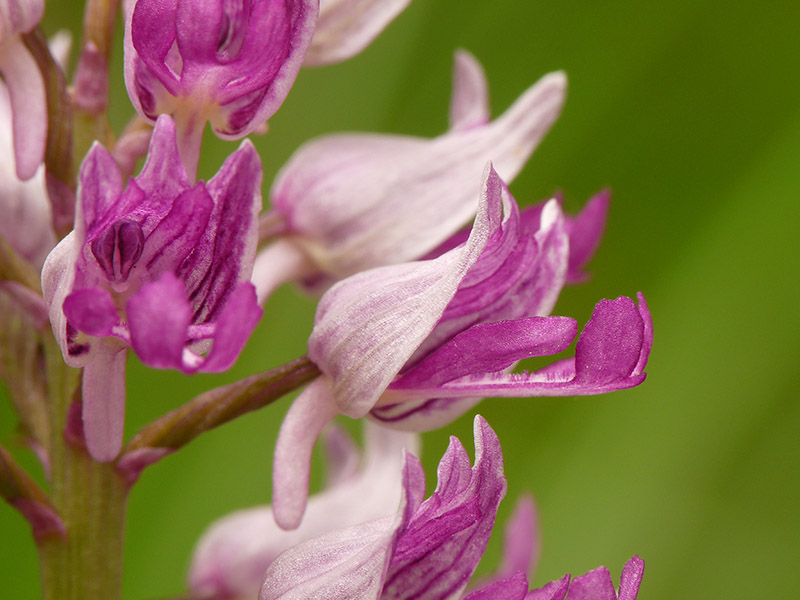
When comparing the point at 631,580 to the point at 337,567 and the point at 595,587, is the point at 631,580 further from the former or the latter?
the point at 337,567

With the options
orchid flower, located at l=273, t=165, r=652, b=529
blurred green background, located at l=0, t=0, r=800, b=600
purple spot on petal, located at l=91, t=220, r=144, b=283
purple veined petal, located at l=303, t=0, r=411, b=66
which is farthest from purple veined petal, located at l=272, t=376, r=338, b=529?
blurred green background, located at l=0, t=0, r=800, b=600

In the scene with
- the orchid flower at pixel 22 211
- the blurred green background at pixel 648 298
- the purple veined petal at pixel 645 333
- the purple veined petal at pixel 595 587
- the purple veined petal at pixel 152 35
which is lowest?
the blurred green background at pixel 648 298

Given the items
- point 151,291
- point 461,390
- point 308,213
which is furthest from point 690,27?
point 151,291

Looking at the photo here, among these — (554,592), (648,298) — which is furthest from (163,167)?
(648,298)

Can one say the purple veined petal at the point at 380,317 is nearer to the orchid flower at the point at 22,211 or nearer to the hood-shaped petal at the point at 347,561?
the hood-shaped petal at the point at 347,561

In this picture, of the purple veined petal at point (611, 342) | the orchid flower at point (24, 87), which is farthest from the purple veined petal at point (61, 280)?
the purple veined petal at point (611, 342)

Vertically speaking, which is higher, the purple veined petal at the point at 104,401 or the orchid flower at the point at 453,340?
the orchid flower at the point at 453,340

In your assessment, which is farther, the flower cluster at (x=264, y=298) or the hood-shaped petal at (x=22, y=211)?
the hood-shaped petal at (x=22, y=211)
